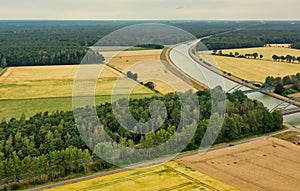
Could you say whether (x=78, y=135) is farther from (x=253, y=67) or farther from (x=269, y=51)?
(x=269, y=51)

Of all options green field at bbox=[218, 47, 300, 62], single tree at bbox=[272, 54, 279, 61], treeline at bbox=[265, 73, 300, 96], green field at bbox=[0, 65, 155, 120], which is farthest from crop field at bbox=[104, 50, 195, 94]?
green field at bbox=[218, 47, 300, 62]

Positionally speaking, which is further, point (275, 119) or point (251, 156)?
point (275, 119)

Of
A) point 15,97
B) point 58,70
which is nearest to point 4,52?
point 58,70

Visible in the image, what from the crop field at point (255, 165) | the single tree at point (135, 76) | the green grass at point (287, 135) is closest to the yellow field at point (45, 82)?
the single tree at point (135, 76)

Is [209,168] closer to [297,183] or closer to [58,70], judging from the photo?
[297,183]

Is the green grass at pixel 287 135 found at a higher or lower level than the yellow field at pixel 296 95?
lower

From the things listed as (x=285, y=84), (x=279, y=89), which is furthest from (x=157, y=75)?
(x=285, y=84)

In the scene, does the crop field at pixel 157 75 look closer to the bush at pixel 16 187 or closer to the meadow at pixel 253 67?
the meadow at pixel 253 67
